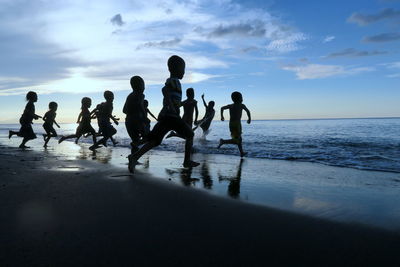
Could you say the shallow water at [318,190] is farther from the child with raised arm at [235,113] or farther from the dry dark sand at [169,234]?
the child with raised arm at [235,113]

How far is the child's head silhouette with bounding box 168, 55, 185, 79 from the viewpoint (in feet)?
17.6

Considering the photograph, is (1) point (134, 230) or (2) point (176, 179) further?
(2) point (176, 179)

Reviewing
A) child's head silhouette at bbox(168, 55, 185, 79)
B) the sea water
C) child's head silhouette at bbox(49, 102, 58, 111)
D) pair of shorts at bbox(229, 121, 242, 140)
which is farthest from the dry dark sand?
child's head silhouette at bbox(49, 102, 58, 111)

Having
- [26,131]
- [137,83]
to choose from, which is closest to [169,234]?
[137,83]

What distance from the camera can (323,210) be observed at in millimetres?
3012

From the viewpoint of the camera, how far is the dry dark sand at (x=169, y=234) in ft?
6.08

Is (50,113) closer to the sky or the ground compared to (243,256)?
closer to the sky

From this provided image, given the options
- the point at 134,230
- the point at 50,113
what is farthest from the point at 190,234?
the point at 50,113

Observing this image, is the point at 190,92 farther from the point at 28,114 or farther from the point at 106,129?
the point at 28,114

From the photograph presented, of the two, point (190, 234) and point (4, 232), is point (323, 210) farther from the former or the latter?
point (4, 232)

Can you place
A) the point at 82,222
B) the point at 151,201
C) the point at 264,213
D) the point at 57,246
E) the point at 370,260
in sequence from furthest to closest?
1. the point at 151,201
2. the point at 264,213
3. the point at 82,222
4. the point at 57,246
5. the point at 370,260

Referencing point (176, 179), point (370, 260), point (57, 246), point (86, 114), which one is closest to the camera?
point (370, 260)

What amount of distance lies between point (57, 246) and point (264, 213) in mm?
1852

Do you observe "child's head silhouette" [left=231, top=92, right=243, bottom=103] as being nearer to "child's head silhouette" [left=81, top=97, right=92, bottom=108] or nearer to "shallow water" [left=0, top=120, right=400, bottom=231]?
"shallow water" [left=0, top=120, right=400, bottom=231]
